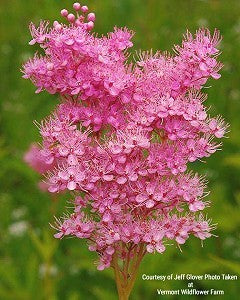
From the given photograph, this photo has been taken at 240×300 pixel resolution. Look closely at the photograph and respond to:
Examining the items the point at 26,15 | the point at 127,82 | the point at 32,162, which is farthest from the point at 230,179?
the point at 127,82

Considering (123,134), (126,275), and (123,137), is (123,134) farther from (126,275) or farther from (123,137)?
(126,275)

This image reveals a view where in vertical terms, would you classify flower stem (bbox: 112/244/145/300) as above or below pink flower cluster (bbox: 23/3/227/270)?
below

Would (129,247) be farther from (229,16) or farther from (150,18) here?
(229,16)

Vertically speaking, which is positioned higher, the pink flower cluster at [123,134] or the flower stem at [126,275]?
the pink flower cluster at [123,134]

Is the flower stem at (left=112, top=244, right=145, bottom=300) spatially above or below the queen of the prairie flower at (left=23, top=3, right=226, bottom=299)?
below

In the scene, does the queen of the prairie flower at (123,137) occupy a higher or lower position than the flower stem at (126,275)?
higher

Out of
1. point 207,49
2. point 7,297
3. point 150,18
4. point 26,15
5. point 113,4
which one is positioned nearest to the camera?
point 207,49

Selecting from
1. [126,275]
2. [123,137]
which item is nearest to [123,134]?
[123,137]
